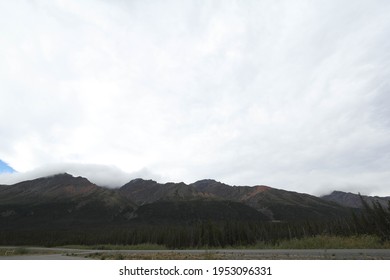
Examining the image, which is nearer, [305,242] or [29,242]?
[305,242]

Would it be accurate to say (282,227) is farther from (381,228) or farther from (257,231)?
(381,228)

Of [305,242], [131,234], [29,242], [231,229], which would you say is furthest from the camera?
[29,242]

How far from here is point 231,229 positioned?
11075 centimetres

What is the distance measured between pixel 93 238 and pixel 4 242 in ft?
228

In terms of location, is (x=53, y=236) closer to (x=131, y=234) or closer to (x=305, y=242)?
(x=131, y=234)

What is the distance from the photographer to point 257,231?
11375 centimetres
